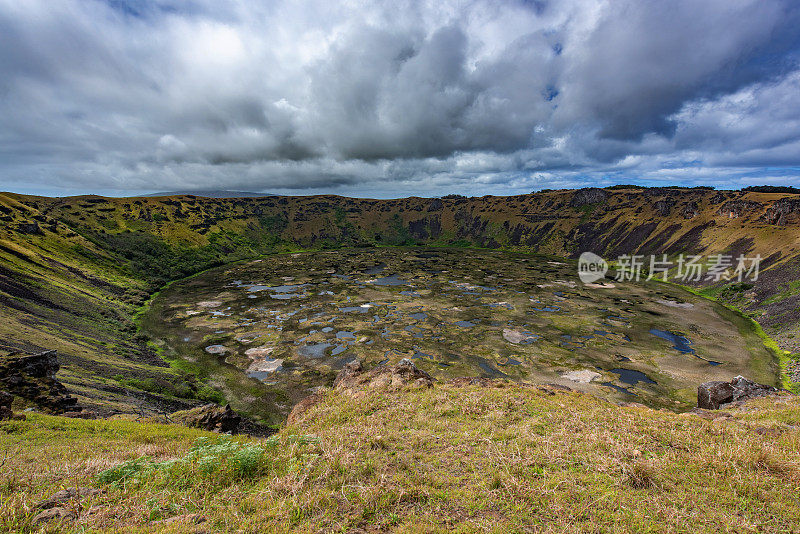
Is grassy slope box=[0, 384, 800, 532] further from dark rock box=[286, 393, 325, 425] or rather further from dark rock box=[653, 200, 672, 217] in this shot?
dark rock box=[653, 200, 672, 217]

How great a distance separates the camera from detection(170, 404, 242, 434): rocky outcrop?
25458mm

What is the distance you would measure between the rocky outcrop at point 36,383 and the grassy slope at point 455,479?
8.64 m

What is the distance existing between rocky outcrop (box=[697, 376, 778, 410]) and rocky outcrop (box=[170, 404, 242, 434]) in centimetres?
4402

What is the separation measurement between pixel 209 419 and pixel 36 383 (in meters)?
13.9

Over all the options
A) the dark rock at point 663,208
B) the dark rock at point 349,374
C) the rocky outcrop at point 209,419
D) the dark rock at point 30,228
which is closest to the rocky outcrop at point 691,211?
the dark rock at point 663,208

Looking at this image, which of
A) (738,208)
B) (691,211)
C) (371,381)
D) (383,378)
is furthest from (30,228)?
(691,211)

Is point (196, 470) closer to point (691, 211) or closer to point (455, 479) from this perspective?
point (455, 479)

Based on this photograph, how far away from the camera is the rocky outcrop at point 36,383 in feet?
78.4

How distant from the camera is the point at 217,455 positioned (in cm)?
1208

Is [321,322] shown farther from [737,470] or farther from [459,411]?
[737,470]

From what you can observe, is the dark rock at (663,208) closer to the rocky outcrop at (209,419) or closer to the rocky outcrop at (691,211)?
the rocky outcrop at (691,211)

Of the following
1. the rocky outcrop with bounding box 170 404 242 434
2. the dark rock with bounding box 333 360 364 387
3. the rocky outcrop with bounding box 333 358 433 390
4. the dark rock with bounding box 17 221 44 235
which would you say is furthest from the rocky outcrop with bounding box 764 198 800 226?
the dark rock with bounding box 17 221 44 235

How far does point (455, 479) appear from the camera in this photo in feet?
37.3

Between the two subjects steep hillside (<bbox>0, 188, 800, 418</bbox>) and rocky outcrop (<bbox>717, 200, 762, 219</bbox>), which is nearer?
steep hillside (<bbox>0, 188, 800, 418</bbox>)
